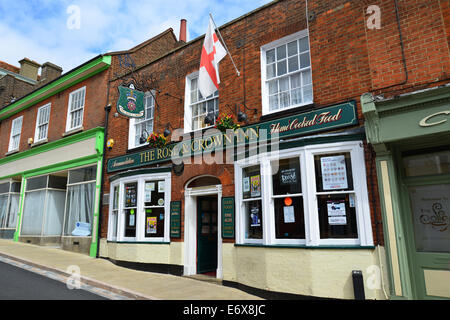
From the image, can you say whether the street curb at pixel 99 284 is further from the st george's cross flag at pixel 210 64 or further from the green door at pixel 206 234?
the st george's cross flag at pixel 210 64

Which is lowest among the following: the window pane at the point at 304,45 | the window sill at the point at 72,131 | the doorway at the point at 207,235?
the doorway at the point at 207,235

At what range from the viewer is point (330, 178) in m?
6.35

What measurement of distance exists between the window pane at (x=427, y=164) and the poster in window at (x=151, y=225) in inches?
261

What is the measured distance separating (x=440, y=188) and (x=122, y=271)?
7830 mm

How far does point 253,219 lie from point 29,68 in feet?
74.9

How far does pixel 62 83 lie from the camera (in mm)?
14047

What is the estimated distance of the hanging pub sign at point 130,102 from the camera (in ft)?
31.3

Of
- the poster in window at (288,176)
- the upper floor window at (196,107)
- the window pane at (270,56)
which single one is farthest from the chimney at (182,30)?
the poster in window at (288,176)

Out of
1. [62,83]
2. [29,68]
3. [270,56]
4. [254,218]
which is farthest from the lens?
[29,68]

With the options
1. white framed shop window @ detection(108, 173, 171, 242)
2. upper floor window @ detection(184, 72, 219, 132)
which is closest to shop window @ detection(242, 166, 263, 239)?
upper floor window @ detection(184, 72, 219, 132)

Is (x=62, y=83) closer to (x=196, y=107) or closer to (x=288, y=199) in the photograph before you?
(x=196, y=107)

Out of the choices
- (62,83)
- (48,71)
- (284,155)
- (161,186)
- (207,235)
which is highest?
(48,71)

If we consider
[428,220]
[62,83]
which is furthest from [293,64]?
[62,83]
